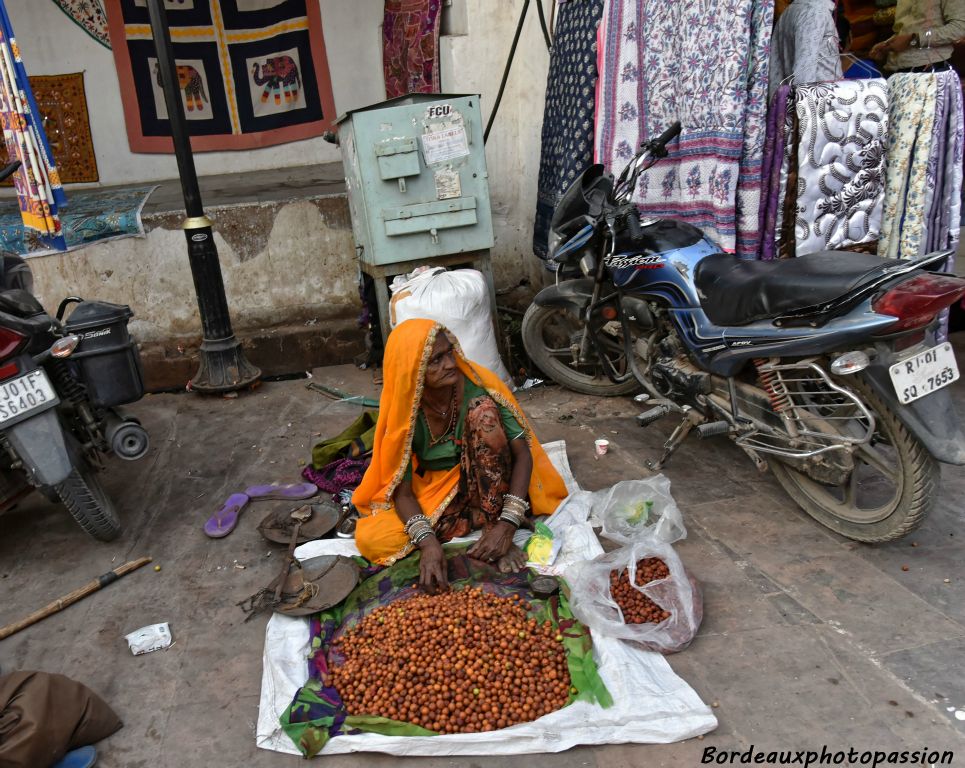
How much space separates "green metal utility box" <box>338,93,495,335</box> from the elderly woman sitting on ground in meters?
1.80

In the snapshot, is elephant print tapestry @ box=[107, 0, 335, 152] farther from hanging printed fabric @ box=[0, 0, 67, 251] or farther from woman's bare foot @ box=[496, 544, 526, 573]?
woman's bare foot @ box=[496, 544, 526, 573]

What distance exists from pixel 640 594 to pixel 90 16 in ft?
24.3

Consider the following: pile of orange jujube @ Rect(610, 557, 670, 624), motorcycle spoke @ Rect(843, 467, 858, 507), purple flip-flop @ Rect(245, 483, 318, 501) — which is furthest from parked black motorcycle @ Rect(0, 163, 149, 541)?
motorcycle spoke @ Rect(843, 467, 858, 507)

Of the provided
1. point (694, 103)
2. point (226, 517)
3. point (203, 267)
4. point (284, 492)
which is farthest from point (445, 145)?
point (226, 517)

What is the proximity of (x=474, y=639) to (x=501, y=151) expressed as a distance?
13.2 ft

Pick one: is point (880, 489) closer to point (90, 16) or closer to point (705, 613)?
point (705, 613)

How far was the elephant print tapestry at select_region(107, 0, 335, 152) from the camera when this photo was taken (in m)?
7.18

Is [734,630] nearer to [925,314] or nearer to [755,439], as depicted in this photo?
[755,439]

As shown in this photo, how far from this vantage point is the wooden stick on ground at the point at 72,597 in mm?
2830

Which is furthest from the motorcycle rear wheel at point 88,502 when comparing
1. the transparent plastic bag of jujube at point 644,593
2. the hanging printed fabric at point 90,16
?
the hanging printed fabric at point 90,16

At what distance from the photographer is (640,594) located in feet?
8.41

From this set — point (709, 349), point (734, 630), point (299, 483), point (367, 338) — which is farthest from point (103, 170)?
point (734, 630)

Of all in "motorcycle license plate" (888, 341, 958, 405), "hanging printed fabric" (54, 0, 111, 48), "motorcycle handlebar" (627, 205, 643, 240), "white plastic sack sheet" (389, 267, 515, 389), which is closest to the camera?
"motorcycle license plate" (888, 341, 958, 405)

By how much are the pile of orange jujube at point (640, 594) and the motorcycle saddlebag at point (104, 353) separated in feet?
7.61
